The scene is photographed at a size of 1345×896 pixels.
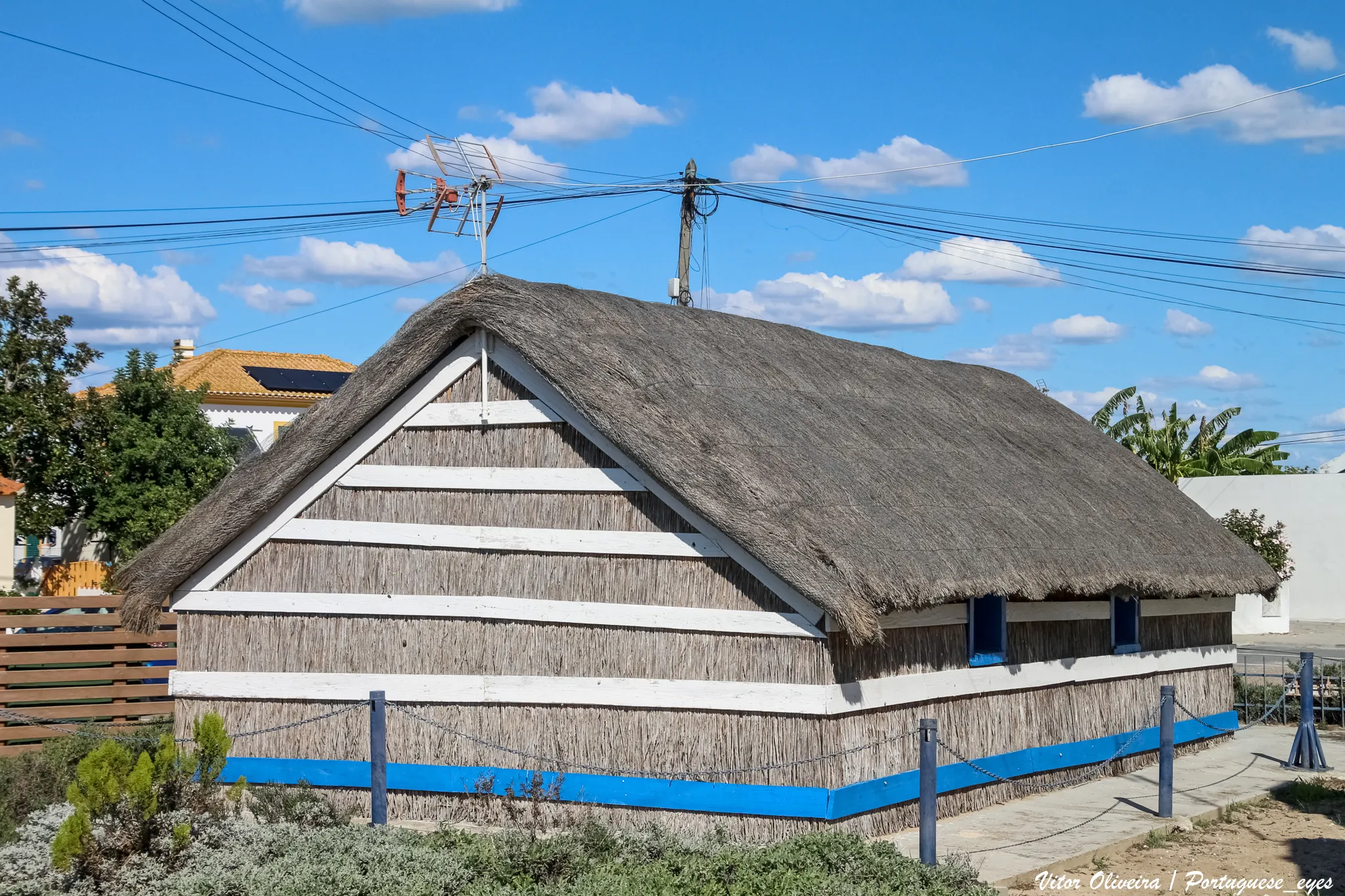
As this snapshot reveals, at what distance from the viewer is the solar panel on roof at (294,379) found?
4275cm

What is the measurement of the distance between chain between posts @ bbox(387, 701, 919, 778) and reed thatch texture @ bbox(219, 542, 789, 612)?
1.08 m

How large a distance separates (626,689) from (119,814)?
377cm

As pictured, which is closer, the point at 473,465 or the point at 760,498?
the point at 760,498

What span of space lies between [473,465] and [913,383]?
6.34 m

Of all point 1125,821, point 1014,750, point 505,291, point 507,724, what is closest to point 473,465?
point 505,291

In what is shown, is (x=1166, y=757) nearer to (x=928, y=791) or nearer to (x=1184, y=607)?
(x=928, y=791)

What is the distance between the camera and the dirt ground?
9289mm

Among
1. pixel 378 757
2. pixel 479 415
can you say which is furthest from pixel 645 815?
pixel 479 415

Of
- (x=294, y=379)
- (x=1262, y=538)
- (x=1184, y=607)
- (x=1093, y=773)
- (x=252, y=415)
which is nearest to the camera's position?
(x=1093, y=773)

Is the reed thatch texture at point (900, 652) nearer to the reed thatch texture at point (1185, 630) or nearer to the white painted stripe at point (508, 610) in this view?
the white painted stripe at point (508, 610)

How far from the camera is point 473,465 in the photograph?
1116cm

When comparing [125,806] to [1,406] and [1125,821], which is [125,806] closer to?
[1125,821]

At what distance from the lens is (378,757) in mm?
10164

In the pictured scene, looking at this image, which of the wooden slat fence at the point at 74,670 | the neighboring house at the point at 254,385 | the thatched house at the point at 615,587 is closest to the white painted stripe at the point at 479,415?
the thatched house at the point at 615,587
